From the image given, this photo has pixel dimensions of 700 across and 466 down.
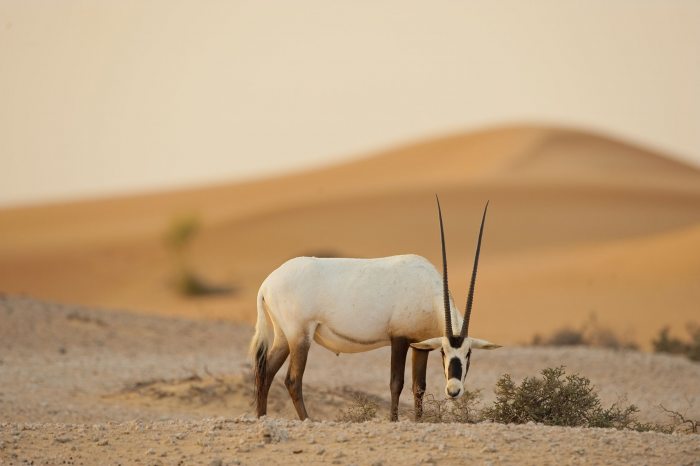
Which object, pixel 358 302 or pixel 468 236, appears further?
pixel 468 236

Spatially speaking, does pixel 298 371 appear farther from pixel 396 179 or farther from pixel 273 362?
pixel 396 179

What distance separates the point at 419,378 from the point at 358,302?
0.93m

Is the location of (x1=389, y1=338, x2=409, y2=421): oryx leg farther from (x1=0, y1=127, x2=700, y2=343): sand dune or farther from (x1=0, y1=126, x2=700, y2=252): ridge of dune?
(x1=0, y1=126, x2=700, y2=252): ridge of dune

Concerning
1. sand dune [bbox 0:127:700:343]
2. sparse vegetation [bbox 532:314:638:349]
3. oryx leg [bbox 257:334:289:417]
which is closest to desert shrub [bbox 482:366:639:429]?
oryx leg [bbox 257:334:289:417]

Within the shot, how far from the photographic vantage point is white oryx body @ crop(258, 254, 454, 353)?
1190 cm

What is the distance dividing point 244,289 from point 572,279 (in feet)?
49.7

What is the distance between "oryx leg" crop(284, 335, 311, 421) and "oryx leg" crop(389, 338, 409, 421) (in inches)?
33.4

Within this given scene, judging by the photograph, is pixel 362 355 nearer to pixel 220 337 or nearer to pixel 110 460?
pixel 220 337

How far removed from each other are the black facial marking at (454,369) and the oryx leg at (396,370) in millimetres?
954

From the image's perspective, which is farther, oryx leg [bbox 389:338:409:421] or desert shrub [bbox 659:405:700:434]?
desert shrub [bbox 659:405:700:434]

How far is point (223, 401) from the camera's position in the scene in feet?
52.5

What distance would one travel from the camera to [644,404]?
16.9 meters

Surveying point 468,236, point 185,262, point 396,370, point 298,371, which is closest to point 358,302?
point 396,370

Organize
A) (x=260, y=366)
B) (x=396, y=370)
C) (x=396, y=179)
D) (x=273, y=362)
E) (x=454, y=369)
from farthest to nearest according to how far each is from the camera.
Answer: (x=396, y=179) → (x=260, y=366) → (x=273, y=362) → (x=396, y=370) → (x=454, y=369)
